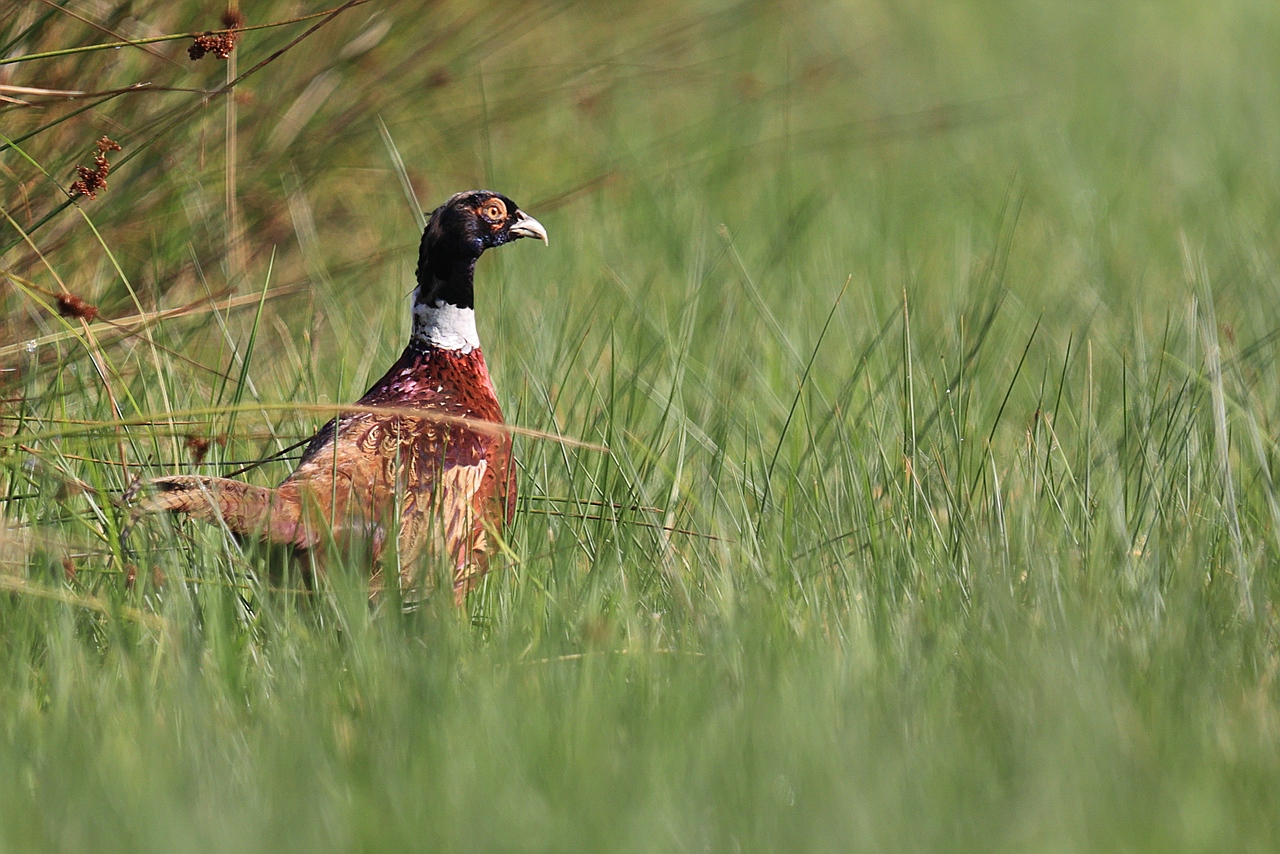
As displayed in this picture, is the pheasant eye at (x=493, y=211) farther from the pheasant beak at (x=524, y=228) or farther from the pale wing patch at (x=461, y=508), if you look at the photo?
the pale wing patch at (x=461, y=508)

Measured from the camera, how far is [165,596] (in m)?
2.45

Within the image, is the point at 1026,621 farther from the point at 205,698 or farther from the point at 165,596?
the point at 165,596

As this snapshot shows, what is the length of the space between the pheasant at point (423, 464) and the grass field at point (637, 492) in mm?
98

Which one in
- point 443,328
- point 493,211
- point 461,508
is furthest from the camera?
point 493,211

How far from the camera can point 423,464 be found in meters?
2.81

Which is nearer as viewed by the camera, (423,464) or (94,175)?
(94,175)

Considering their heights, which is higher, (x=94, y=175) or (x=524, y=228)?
(x=94, y=175)

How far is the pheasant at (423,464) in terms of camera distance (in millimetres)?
2527

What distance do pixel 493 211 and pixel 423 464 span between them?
0.64 m

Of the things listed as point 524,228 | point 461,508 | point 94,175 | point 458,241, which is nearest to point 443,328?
point 458,241

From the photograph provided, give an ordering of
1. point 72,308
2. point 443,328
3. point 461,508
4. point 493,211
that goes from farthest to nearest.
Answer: point 493,211 < point 443,328 < point 461,508 < point 72,308

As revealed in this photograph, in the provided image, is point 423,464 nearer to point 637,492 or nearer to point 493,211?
point 637,492

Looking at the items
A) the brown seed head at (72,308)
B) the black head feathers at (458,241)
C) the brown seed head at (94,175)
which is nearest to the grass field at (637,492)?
the brown seed head at (72,308)

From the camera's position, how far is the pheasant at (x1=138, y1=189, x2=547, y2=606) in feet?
8.29
